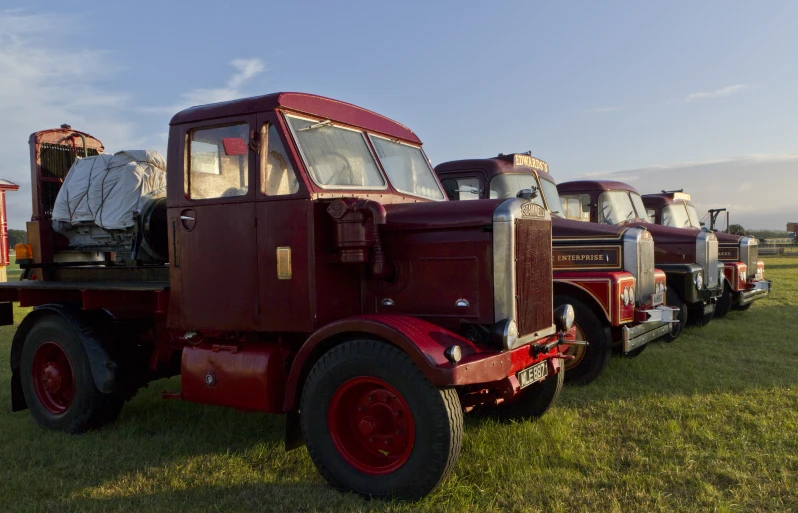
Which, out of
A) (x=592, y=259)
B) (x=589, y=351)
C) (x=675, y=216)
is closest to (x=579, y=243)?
(x=592, y=259)

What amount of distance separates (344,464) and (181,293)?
5.81 ft

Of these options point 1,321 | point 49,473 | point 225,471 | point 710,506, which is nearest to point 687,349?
point 710,506

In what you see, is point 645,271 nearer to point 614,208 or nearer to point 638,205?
point 614,208

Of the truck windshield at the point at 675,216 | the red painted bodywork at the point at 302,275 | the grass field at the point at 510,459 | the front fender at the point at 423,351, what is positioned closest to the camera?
the front fender at the point at 423,351

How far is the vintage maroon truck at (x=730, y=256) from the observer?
1098 cm

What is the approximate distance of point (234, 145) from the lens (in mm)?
4219

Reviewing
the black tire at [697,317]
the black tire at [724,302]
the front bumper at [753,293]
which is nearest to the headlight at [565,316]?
the black tire at [697,317]

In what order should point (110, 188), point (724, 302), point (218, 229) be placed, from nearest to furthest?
1. point (218, 229)
2. point (110, 188)
3. point (724, 302)

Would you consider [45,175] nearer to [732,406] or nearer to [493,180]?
[493,180]

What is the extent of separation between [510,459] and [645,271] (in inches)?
148

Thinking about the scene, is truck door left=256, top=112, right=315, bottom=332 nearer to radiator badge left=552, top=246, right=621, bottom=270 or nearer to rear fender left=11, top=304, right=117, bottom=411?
rear fender left=11, top=304, right=117, bottom=411

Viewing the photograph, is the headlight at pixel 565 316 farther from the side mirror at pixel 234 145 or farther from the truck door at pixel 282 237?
the side mirror at pixel 234 145

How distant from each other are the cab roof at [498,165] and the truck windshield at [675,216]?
554 cm

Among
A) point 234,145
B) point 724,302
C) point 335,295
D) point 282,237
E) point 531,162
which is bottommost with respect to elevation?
point 724,302
